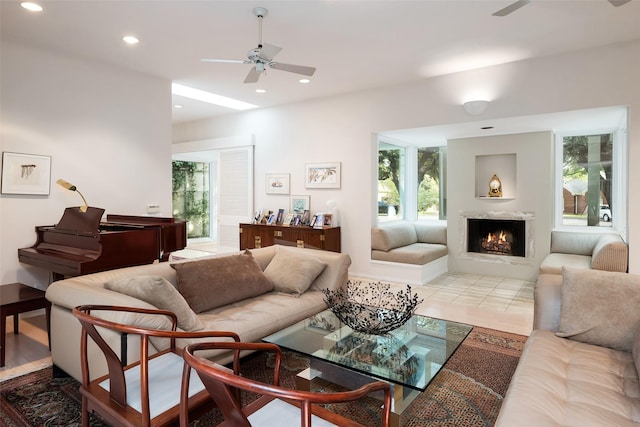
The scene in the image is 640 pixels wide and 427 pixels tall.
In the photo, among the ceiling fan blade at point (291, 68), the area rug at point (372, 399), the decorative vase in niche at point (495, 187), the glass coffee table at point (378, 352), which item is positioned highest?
the ceiling fan blade at point (291, 68)

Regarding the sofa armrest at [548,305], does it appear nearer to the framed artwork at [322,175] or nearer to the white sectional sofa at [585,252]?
the white sectional sofa at [585,252]

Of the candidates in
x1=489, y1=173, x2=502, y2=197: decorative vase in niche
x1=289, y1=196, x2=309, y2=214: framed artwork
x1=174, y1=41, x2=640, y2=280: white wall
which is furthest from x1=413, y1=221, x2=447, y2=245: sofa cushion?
x1=289, y1=196, x2=309, y2=214: framed artwork

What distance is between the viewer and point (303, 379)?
2.23 meters

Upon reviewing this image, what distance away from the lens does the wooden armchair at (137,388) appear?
143cm

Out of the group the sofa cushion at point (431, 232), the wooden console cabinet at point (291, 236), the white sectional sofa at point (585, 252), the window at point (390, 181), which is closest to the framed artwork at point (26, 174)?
the wooden console cabinet at point (291, 236)

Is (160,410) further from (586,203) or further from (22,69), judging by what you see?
(586,203)

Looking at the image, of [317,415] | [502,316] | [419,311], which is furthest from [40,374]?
[502,316]

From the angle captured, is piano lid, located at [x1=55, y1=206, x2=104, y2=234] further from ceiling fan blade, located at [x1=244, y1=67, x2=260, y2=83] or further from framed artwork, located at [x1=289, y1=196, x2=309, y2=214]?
framed artwork, located at [x1=289, y1=196, x2=309, y2=214]

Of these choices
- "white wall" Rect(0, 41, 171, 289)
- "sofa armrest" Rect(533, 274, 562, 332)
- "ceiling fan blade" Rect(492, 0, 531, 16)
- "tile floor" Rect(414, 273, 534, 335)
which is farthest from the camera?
"white wall" Rect(0, 41, 171, 289)

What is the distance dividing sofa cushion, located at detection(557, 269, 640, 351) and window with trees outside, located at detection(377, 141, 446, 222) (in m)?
4.42

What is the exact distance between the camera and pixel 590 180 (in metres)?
5.66

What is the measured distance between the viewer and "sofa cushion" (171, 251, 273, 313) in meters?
2.70

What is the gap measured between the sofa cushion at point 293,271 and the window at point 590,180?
15.1ft

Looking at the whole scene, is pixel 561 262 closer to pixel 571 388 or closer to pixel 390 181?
pixel 390 181
